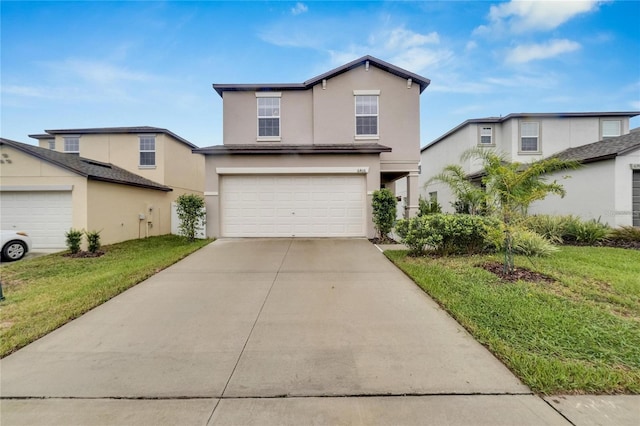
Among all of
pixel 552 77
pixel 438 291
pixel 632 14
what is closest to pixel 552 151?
pixel 552 77

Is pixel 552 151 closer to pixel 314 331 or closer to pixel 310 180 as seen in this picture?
pixel 310 180

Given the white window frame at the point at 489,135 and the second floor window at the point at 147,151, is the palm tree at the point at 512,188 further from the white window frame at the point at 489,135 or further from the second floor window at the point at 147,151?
the second floor window at the point at 147,151

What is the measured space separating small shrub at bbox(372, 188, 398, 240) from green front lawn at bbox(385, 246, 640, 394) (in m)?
3.25

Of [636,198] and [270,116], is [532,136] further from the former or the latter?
[270,116]

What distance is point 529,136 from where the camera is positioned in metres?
16.0

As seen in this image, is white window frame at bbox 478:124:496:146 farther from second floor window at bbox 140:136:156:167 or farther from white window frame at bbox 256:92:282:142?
second floor window at bbox 140:136:156:167

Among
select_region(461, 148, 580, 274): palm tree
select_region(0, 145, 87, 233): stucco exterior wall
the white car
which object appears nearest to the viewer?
select_region(461, 148, 580, 274): palm tree

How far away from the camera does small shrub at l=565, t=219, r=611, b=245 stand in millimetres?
9453

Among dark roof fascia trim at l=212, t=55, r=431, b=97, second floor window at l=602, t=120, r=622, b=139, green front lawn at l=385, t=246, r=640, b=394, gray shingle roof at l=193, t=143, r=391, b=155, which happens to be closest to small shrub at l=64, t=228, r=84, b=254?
gray shingle roof at l=193, t=143, r=391, b=155

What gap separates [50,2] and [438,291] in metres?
14.4

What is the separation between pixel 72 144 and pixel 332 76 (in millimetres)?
15130

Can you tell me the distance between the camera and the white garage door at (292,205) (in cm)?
1067

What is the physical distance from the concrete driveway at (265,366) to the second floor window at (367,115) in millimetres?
9326

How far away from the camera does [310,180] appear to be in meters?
10.7
